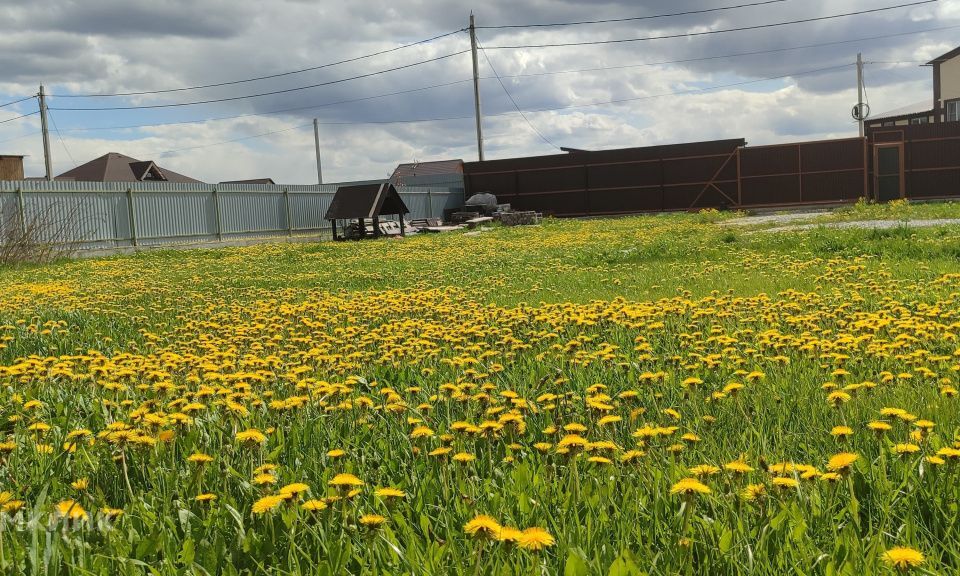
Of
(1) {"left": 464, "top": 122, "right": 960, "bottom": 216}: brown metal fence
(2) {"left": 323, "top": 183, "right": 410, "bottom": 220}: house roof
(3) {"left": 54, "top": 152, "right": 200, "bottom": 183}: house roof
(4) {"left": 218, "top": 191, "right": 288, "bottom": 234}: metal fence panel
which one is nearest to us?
(2) {"left": 323, "top": 183, "right": 410, "bottom": 220}: house roof

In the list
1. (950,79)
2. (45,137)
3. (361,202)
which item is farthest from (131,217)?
(950,79)

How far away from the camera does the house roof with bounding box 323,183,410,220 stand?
22.9 m

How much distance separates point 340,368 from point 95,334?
2775 millimetres

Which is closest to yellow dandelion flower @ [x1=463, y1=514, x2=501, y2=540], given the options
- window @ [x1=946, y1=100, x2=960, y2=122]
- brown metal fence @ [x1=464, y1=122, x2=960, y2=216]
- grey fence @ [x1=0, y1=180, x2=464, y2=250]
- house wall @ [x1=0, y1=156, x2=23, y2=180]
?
grey fence @ [x1=0, y1=180, x2=464, y2=250]

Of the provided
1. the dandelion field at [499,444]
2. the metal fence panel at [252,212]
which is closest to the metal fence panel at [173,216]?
the metal fence panel at [252,212]

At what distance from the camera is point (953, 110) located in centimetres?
4728

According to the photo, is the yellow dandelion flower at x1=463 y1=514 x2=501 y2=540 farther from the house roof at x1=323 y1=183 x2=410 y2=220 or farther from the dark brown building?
the dark brown building

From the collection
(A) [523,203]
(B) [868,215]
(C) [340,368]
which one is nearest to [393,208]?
(A) [523,203]

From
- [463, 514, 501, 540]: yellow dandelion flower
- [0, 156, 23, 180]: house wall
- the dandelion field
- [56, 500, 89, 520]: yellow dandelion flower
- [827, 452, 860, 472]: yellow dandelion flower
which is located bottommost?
the dandelion field

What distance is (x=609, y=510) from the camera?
194 centimetres

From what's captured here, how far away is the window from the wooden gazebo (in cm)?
3929

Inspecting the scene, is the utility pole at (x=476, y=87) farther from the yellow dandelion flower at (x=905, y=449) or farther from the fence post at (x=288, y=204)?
the yellow dandelion flower at (x=905, y=449)

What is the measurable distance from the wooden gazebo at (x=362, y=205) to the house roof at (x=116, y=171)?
26.5m

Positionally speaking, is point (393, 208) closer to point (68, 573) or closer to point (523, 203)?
point (523, 203)
